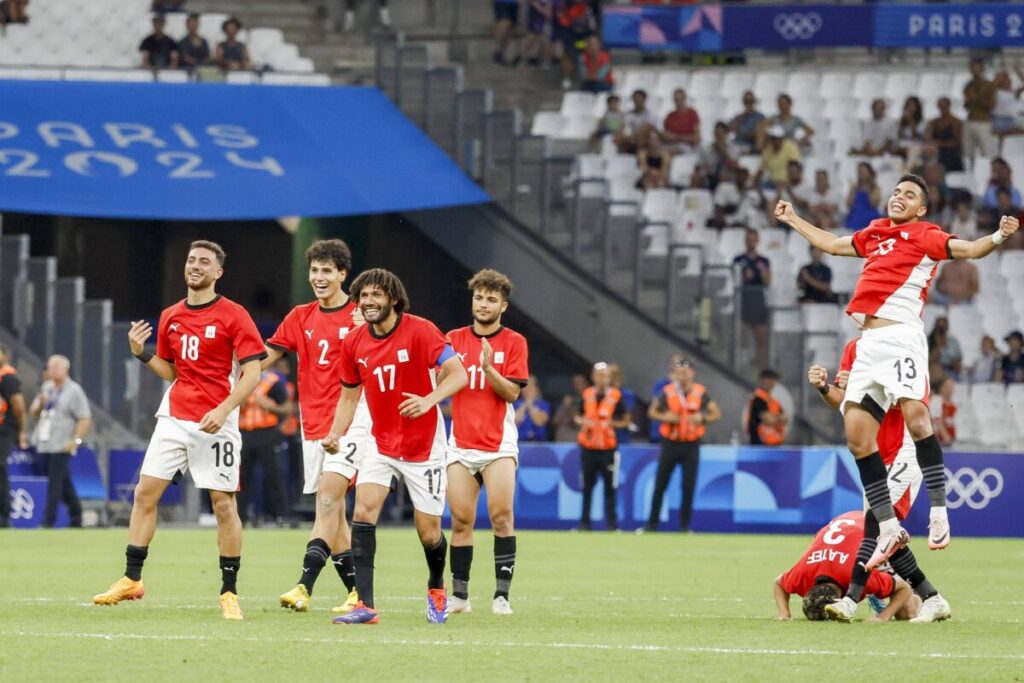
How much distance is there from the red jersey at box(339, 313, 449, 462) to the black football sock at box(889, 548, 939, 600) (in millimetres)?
2931

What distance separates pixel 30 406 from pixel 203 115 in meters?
4.71

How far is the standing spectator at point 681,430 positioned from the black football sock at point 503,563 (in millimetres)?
12516

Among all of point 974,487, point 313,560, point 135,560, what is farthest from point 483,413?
point 974,487

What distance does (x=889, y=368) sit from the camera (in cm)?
1238

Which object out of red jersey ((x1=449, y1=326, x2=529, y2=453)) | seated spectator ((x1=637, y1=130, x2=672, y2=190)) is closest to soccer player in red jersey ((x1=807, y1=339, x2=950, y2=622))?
red jersey ((x1=449, y1=326, x2=529, y2=453))

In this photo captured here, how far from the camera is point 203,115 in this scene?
28.5 meters

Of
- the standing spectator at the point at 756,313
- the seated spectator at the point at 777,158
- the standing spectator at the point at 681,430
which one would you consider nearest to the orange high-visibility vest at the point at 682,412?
the standing spectator at the point at 681,430

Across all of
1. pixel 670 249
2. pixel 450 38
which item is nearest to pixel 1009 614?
pixel 670 249

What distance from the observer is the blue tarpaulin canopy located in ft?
88.0

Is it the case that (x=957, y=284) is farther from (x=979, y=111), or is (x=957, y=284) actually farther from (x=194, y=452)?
(x=194, y=452)

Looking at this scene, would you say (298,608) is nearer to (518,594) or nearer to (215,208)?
(518,594)

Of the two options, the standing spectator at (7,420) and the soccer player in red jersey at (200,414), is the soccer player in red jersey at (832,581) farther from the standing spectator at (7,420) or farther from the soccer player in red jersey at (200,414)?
the standing spectator at (7,420)

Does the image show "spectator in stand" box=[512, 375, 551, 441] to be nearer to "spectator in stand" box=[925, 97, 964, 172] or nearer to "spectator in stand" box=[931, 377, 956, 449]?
"spectator in stand" box=[931, 377, 956, 449]

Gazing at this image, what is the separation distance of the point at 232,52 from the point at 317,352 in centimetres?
1813
